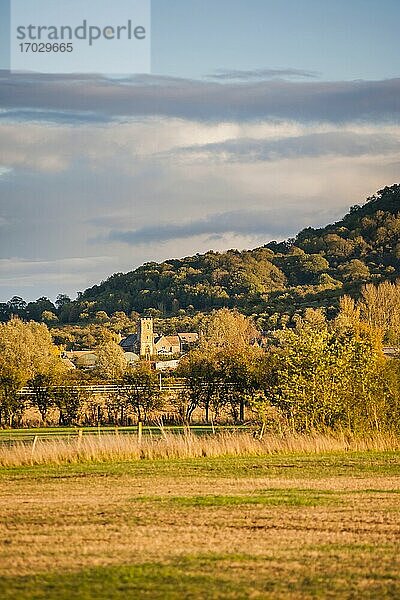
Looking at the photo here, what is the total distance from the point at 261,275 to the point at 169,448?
132 metres

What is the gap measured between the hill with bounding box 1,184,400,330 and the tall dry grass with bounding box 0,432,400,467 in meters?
98.9

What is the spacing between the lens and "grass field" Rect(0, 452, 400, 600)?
967 centimetres

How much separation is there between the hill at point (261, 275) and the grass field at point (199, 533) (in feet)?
352

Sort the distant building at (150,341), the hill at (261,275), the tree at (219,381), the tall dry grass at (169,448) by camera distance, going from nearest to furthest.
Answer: the tall dry grass at (169,448), the tree at (219,381), the distant building at (150,341), the hill at (261,275)

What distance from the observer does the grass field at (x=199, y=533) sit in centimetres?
967

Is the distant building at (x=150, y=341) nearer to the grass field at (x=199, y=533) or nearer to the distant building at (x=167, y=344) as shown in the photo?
the distant building at (x=167, y=344)

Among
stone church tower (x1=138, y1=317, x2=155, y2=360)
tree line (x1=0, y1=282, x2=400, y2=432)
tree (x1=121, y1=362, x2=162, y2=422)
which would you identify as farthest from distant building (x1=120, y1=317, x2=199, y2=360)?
tree (x1=121, y1=362, x2=162, y2=422)

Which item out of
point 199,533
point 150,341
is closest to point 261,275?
point 150,341

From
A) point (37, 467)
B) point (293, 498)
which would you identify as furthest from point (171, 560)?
point (37, 467)

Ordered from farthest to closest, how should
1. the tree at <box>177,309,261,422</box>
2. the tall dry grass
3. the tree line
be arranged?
the tree at <box>177,309,261,422</box> < the tree line < the tall dry grass

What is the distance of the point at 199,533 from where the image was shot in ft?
42.1

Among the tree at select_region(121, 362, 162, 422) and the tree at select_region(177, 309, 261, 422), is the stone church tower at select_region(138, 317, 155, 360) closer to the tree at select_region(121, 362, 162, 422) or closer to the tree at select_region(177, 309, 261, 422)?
the tree at select_region(177, 309, 261, 422)

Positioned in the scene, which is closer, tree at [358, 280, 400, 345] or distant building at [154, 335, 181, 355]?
tree at [358, 280, 400, 345]

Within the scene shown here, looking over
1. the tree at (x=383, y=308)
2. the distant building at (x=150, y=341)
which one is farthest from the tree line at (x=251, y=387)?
the distant building at (x=150, y=341)
